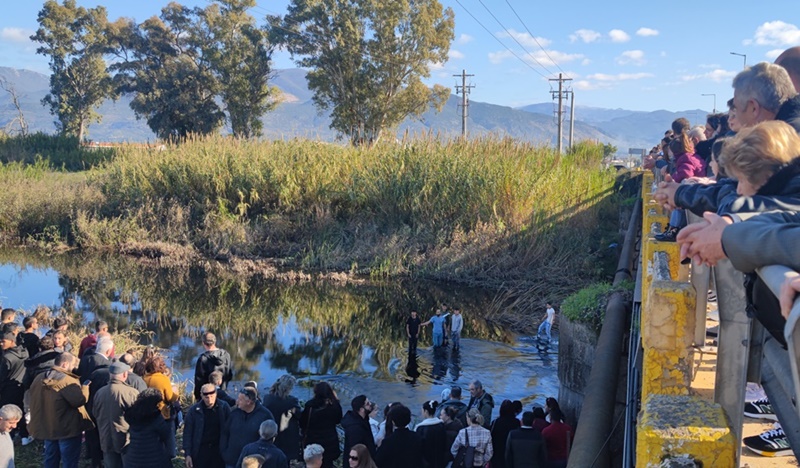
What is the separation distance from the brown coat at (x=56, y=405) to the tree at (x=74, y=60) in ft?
161

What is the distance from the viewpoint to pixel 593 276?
1792 centimetres

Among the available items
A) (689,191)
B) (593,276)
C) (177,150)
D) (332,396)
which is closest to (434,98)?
(177,150)

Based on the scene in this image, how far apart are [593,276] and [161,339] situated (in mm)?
10625

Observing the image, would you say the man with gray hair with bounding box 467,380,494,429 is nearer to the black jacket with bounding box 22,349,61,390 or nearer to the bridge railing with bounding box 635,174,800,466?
the black jacket with bounding box 22,349,61,390

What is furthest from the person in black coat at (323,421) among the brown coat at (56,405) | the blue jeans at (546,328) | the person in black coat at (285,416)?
the blue jeans at (546,328)

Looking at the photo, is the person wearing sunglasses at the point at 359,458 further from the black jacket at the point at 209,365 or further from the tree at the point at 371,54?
the tree at the point at 371,54

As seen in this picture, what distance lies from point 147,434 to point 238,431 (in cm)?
74

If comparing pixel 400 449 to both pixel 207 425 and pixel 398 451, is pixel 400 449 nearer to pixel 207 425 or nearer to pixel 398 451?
pixel 398 451

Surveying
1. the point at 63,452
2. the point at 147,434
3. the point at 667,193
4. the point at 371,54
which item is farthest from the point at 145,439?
the point at 371,54

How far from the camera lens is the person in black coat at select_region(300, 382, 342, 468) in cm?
677

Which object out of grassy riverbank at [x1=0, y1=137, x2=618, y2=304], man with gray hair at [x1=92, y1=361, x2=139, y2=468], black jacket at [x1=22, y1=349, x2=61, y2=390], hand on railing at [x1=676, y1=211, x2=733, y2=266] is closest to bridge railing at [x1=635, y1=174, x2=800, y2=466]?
hand on railing at [x1=676, y1=211, x2=733, y2=266]

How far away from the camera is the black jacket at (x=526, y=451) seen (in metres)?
6.00

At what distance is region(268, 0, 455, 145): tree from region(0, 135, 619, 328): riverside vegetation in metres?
17.3

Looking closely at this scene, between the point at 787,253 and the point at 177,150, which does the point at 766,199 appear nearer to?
the point at 787,253
